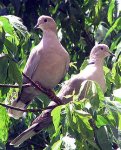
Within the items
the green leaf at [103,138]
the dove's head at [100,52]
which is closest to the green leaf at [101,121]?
the green leaf at [103,138]

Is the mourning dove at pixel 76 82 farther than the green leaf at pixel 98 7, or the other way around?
the green leaf at pixel 98 7

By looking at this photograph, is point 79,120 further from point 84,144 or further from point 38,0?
point 38,0

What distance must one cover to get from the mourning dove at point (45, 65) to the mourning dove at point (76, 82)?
0.19 metres

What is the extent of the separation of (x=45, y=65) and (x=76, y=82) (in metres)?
0.41

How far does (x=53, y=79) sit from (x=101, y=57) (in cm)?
33

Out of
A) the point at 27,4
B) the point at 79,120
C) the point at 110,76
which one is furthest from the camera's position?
the point at 27,4

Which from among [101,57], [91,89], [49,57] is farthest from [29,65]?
[91,89]

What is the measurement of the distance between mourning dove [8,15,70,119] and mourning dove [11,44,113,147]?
0.19m

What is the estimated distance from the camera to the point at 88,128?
2.22m

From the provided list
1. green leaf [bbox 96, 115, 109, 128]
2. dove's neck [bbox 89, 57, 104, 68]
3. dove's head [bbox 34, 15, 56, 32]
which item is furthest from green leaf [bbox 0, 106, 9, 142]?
dove's head [bbox 34, 15, 56, 32]

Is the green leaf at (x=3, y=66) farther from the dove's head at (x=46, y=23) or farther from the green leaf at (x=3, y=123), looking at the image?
the dove's head at (x=46, y=23)

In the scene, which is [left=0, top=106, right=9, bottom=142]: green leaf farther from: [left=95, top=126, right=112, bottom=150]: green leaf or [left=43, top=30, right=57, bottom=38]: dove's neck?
[left=43, top=30, right=57, bottom=38]: dove's neck

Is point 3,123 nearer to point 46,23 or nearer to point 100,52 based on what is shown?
point 100,52

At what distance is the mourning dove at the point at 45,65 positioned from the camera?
3512 mm
